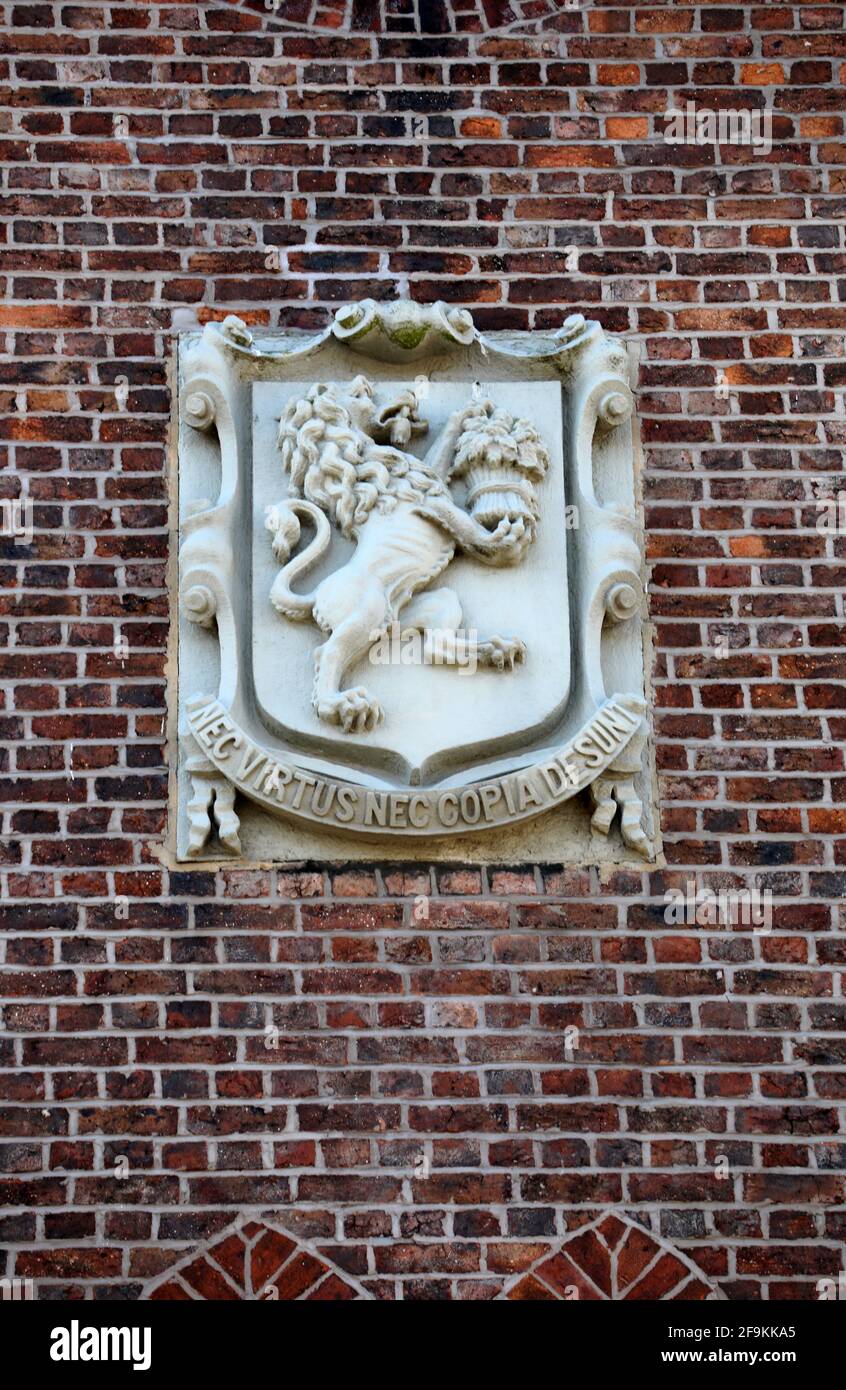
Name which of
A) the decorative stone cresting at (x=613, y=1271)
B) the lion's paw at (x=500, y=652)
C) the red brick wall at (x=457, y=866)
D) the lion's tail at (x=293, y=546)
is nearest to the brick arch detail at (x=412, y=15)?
the red brick wall at (x=457, y=866)

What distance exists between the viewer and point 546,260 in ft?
20.9

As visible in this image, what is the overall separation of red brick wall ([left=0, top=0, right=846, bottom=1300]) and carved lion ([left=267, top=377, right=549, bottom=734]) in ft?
1.13

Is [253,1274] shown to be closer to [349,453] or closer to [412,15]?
[349,453]

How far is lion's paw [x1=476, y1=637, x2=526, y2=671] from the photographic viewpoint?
584cm

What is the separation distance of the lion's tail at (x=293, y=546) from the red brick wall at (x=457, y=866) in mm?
298

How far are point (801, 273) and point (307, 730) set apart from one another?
5.96 ft

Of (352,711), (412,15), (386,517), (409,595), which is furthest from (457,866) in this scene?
(412,15)

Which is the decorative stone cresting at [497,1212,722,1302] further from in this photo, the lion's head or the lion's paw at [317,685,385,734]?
the lion's head

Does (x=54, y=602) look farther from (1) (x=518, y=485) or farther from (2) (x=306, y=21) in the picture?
(2) (x=306, y=21)

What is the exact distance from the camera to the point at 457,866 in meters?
5.77

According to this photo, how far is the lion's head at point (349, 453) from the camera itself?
5.98 m

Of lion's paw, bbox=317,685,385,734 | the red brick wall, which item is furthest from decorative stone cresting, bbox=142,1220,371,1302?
lion's paw, bbox=317,685,385,734

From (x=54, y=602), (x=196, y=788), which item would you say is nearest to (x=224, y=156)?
(x=54, y=602)

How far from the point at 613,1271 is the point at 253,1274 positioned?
2.59 feet
